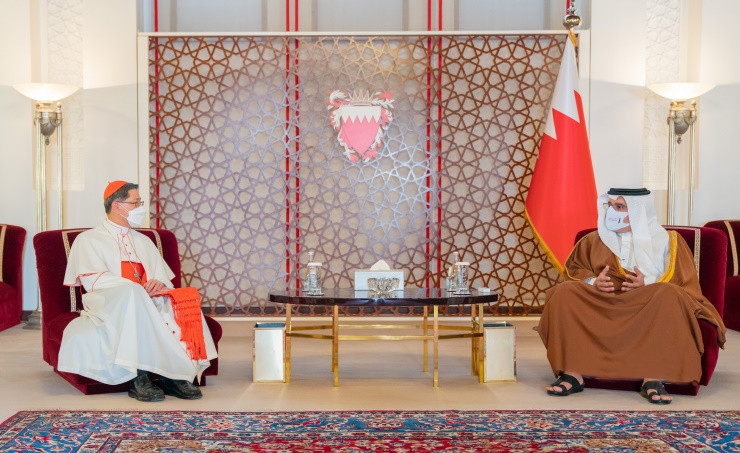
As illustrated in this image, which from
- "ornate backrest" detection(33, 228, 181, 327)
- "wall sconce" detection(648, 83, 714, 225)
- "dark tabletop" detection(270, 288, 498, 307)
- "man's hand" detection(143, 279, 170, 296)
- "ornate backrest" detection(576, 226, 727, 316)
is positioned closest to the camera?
"man's hand" detection(143, 279, 170, 296)

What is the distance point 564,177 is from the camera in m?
6.41

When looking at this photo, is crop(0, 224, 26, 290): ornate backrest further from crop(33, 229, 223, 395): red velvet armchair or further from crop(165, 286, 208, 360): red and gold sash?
crop(165, 286, 208, 360): red and gold sash

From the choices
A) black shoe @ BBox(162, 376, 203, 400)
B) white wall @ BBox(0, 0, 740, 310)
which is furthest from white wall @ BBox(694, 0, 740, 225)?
black shoe @ BBox(162, 376, 203, 400)

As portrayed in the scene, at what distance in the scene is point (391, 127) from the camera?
22.5 ft

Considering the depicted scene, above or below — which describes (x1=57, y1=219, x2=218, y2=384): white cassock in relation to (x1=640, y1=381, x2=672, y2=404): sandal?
above

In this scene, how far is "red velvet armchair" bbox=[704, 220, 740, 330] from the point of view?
6.66 meters

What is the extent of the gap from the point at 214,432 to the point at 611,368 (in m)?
2.05

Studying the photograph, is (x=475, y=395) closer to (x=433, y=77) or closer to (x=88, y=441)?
(x=88, y=441)

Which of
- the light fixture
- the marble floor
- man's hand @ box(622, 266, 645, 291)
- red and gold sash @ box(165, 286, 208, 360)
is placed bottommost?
the marble floor

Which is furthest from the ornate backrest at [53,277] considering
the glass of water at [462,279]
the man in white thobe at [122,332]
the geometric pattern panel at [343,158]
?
the geometric pattern panel at [343,158]

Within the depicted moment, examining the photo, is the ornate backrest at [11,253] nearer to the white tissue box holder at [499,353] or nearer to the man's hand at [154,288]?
the man's hand at [154,288]

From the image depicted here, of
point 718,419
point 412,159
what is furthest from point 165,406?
point 412,159

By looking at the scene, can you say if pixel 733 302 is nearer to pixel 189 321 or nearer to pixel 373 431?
pixel 373 431

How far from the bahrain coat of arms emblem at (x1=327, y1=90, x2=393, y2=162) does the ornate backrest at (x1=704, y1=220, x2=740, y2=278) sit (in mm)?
2803
